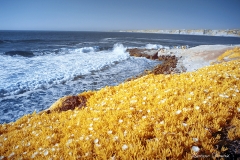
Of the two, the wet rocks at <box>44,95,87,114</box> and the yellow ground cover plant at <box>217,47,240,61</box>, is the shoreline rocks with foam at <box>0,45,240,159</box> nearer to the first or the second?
the wet rocks at <box>44,95,87,114</box>

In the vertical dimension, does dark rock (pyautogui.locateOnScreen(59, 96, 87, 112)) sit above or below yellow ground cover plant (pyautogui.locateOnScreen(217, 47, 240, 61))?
below

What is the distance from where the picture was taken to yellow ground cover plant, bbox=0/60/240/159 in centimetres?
321

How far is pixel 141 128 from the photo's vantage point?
152 inches

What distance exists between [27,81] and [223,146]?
15286 millimetres

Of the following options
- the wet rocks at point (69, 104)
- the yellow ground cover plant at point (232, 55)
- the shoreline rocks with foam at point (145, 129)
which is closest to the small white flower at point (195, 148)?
the shoreline rocks with foam at point (145, 129)

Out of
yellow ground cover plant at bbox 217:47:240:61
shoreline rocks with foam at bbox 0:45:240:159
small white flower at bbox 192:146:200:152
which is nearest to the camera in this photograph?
small white flower at bbox 192:146:200:152

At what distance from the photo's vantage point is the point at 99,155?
3297 millimetres

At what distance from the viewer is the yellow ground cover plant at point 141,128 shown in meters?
3.21

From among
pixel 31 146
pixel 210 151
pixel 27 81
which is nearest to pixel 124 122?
pixel 210 151

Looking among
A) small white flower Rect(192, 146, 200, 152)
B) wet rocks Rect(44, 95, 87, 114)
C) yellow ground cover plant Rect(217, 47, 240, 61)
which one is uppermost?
yellow ground cover plant Rect(217, 47, 240, 61)

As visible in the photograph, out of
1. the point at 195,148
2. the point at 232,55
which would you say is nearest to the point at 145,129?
the point at 195,148

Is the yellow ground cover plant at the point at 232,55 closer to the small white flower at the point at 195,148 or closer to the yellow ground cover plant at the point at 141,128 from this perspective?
the yellow ground cover plant at the point at 141,128

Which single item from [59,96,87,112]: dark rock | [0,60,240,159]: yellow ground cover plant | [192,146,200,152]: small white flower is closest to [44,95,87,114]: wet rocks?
[59,96,87,112]: dark rock

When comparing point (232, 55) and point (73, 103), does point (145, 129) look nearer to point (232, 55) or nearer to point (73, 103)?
point (73, 103)
